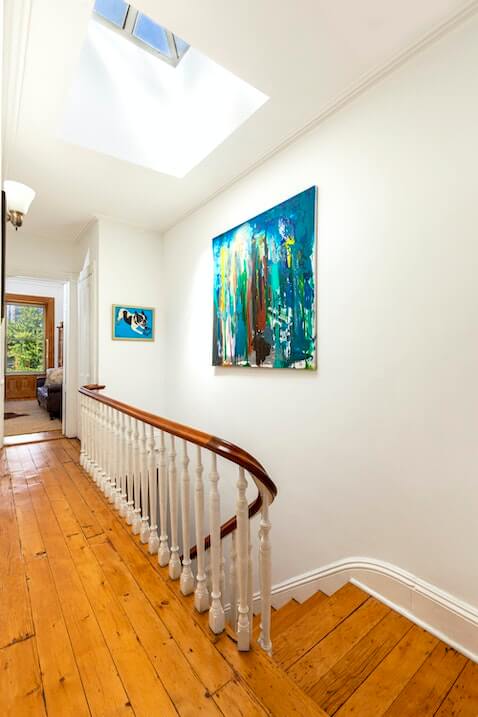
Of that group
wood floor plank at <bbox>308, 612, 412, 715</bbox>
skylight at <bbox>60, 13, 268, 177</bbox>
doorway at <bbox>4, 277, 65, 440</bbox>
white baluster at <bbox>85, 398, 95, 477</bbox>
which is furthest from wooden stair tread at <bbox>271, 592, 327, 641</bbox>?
doorway at <bbox>4, 277, 65, 440</bbox>

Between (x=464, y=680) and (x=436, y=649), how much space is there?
0.14 metres

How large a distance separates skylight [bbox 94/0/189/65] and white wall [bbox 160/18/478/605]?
109cm

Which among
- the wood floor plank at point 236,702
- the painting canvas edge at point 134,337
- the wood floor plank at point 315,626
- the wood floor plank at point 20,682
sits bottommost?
the wood floor plank at point 315,626

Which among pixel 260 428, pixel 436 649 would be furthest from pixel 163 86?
pixel 436 649

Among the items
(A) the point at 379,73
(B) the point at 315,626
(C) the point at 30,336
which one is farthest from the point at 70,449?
(C) the point at 30,336

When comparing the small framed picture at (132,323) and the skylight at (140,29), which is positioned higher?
the skylight at (140,29)

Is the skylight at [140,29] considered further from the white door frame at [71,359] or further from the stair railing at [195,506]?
the white door frame at [71,359]

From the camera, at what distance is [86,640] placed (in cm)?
142

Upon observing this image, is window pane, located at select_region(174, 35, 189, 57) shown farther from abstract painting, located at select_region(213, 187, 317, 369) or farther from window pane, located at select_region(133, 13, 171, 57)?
abstract painting, located at select_region(213, 187, 317, 369)

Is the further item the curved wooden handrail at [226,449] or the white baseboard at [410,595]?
the white baseboard at [410,595]

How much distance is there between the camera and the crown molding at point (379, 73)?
5.32 feet

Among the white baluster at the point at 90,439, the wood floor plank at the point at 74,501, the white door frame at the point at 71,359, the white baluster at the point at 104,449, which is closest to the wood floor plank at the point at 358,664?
the wood floor plank at the point at 74,501

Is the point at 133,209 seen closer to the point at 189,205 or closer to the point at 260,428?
the point at 189,205

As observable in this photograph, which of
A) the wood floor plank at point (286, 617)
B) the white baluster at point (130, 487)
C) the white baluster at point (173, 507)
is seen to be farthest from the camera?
the white baluster at point (130, 487)
